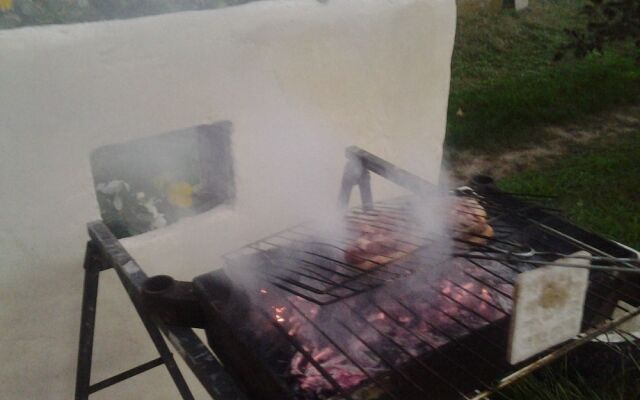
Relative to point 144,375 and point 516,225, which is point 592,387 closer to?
point 516,225

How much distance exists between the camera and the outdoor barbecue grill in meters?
1.85

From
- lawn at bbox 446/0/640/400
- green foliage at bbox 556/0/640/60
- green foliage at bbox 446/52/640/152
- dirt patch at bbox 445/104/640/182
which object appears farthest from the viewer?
green foliage at bbox 446/52/640/152

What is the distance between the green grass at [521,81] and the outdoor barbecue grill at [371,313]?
4.54 metres

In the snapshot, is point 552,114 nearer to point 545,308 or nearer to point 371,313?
point 371,313

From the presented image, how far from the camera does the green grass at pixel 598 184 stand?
16.6 ft

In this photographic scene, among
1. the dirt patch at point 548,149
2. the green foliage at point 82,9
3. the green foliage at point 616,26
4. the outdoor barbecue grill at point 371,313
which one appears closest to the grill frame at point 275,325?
the outdoor barbecue grill at point 371,313

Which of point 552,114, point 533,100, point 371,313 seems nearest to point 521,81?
point 533,100

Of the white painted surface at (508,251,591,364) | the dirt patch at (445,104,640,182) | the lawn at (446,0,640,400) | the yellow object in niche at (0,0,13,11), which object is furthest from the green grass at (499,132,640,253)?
the yellow object in niche at (0,0,13,11)

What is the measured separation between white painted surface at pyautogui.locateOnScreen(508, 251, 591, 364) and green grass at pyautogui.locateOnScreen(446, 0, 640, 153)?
501 centimetres

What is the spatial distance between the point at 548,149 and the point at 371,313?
518 cm

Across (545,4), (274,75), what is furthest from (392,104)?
(545,4)

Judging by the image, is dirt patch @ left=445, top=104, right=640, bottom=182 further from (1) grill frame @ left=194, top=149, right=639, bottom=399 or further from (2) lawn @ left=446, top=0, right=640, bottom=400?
(1) grill frame @ left=194, top=149, right=639, bottom=399

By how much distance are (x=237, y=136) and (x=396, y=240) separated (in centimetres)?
112

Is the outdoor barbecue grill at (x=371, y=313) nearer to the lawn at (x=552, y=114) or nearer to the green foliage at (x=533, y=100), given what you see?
the lawn at (x=552, y=114)
